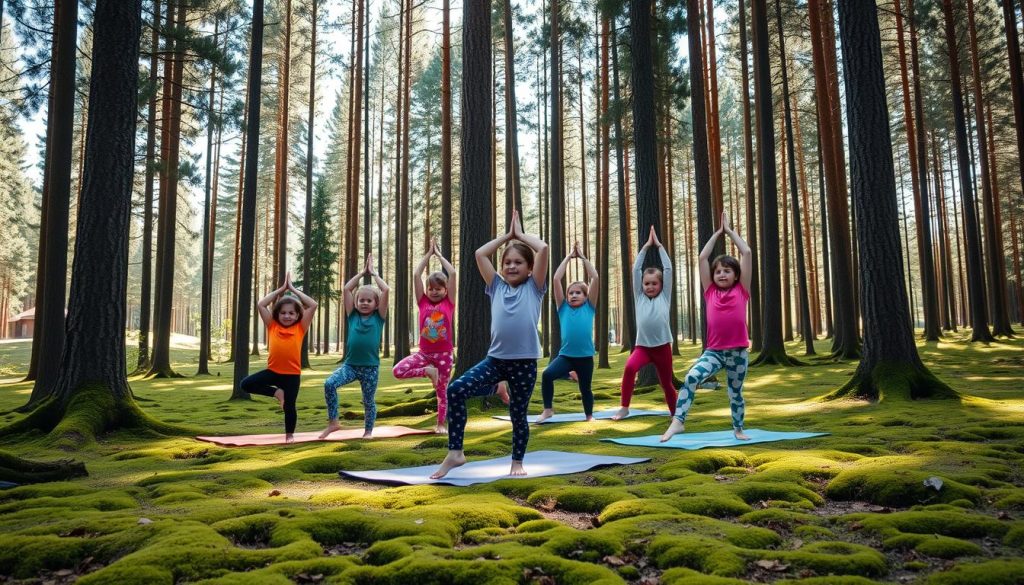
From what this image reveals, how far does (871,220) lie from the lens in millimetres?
8398

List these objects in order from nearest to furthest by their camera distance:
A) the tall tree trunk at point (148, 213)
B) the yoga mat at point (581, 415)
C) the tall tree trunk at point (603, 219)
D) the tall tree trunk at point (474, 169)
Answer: the yoga mat at point (581, 415), the tall tree trunk at point (474, 169), the tall tree trunk at point (148, 213), the tall tree trunk at point (603, 219)

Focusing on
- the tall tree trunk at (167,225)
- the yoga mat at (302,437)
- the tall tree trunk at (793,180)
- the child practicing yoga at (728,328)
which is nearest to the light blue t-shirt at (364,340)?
the yoga mat at (302,437)

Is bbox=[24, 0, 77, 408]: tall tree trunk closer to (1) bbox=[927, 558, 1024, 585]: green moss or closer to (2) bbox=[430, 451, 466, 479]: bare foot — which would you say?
(2) bbox=[430, 451, 466, 479]: bare foot

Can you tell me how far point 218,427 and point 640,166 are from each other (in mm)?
8115

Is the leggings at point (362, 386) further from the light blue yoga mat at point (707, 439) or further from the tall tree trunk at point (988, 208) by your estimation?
the tall tree trunk at point (988, 208)

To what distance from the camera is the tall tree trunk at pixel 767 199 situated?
15.1 metres

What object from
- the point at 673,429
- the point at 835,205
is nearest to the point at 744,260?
the point at 673,429

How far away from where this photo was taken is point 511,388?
4.69m

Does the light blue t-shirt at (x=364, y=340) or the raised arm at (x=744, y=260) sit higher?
the raised arm at (x=744, y=260)

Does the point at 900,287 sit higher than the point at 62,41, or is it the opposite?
the point at 62,41

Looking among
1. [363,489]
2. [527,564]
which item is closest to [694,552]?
[527,564]

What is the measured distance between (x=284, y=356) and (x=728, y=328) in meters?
4.79

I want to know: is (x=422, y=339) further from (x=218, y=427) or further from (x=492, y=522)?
(x=492, y=522)

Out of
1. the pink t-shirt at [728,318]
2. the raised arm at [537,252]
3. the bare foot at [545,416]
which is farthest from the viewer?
the bare foot at [545,416]
